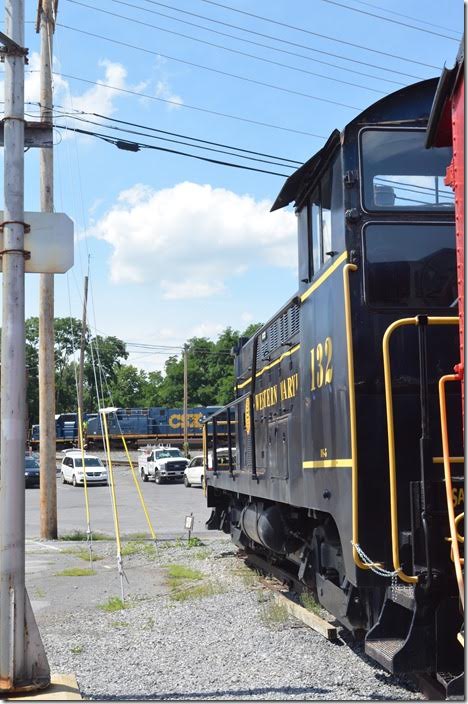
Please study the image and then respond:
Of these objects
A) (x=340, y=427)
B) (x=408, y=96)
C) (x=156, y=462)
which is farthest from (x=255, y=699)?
(x=156, y=462)

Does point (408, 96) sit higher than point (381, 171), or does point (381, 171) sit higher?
point (408, 96)

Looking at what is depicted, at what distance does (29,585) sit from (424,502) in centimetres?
833

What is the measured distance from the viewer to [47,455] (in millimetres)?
17484

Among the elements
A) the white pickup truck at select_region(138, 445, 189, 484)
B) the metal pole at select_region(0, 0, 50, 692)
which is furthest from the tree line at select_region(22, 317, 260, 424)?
the metal pole at select_region(0, 0, 50, 692)

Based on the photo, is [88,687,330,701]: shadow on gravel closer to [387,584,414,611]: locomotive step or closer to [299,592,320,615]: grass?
[387,584,414,611]: locomotive step

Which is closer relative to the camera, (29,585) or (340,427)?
(340,427)

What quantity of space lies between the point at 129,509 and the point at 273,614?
64.0 ft

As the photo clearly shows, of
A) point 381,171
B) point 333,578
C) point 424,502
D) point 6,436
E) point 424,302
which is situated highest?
point 381,171

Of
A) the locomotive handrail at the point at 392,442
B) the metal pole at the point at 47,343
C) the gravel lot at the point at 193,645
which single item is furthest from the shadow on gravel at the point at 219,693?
the metal pole at the point at 47,343

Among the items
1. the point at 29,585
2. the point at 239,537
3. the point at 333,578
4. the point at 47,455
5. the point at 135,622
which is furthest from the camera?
the point at 47,455

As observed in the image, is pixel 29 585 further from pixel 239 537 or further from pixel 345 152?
pixel 345 152

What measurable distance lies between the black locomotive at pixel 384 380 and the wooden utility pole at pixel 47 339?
447 inches

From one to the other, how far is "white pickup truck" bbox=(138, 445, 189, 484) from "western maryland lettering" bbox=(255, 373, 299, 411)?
3254 centimetres

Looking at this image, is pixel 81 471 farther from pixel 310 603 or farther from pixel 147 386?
pixel 147 386
